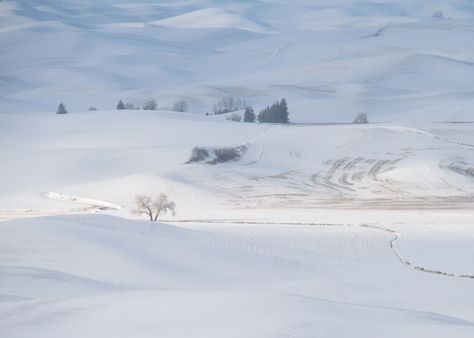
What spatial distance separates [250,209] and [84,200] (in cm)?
846

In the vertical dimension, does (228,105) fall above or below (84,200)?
above

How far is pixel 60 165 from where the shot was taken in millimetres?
54188

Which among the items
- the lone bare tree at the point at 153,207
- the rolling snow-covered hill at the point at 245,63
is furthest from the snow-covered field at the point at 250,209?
the rolling snow-covered hill at the point at 245,63

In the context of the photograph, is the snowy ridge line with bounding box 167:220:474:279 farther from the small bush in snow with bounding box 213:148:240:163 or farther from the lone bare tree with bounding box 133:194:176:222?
the small bush in snow with bounding box 213:148:240:163

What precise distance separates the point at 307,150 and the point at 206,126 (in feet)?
35.3

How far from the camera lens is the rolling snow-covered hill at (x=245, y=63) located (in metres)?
92.4

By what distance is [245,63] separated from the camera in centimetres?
13088

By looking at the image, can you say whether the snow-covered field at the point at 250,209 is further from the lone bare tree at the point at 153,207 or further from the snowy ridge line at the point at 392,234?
the lone bare tree at the point at 153,207

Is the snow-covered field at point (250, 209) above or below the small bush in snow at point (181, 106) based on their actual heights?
below

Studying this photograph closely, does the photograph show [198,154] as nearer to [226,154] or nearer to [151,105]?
[226,154]

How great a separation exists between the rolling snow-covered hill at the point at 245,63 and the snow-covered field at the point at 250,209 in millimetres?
622

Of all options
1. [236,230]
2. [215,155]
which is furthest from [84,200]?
[236,230]

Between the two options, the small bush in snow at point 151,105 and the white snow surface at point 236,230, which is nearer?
the white snow surface at point 236,230

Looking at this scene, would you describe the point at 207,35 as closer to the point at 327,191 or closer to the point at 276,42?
the point at 276,42
